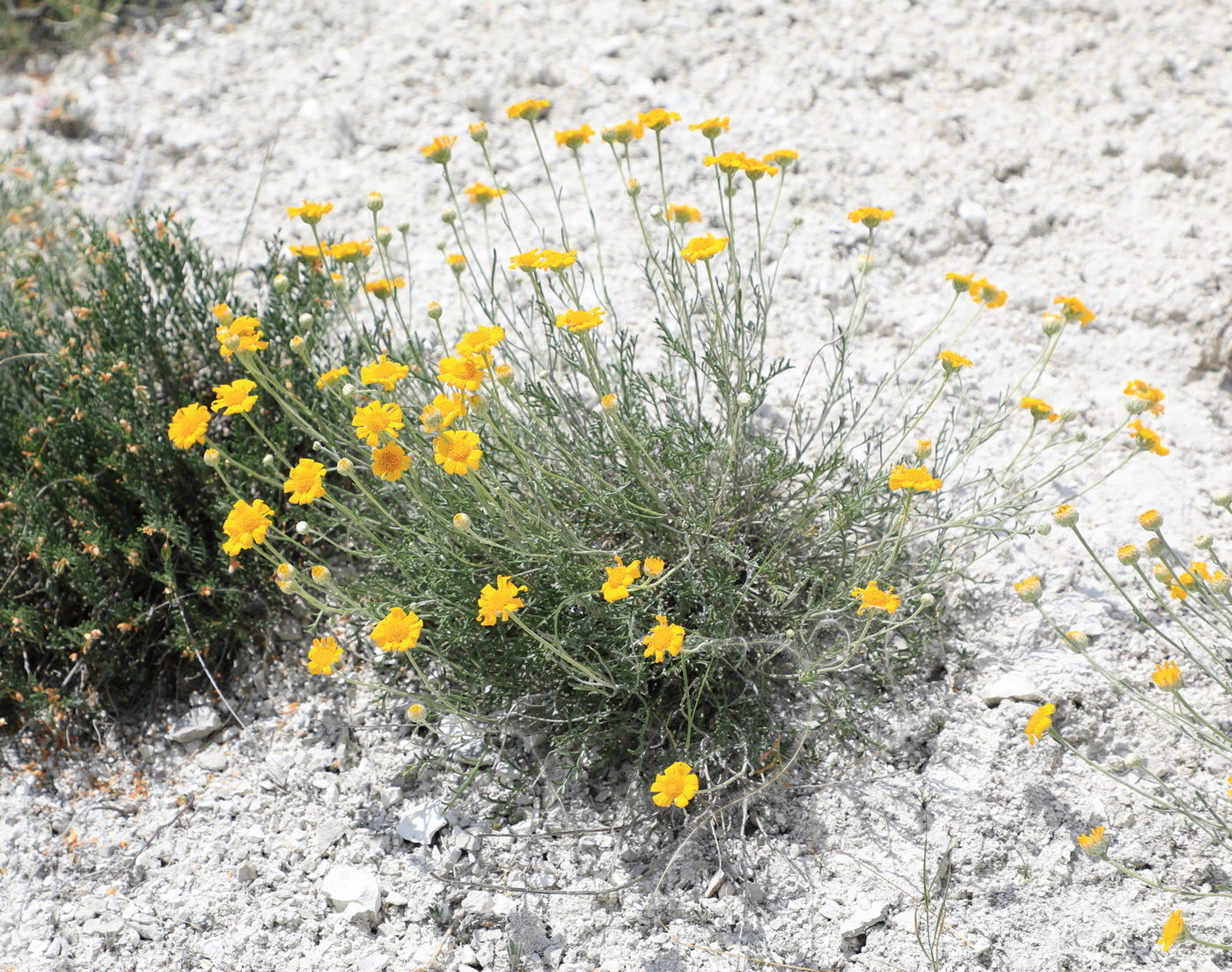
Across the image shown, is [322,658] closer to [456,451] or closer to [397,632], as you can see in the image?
[397,632]

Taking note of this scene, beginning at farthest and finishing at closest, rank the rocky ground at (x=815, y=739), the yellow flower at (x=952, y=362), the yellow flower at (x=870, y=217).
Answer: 1. the yellow flower at (x=870, y=217)
2. the yellow flower at (x=952, y=362)
3. the rocky ground at (x=815, y=739)

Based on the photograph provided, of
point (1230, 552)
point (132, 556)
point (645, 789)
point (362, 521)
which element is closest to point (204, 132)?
point (132, 556)

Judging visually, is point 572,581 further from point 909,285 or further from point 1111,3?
point 1111,3

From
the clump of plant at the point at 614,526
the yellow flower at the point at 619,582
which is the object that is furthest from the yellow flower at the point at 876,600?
the yellow flower at the point at 619,582

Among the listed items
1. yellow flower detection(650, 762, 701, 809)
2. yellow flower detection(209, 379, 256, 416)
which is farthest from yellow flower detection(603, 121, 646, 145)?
yellow flower detection(650, 762, 701, 809)

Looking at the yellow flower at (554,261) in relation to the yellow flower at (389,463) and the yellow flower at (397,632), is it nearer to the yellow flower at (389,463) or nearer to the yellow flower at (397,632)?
the yellow flower at (389,463)

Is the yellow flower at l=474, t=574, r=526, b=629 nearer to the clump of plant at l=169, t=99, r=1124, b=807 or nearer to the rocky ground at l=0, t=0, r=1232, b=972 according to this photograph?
the clump of plant at l=169, t=99, r=1124, b=807

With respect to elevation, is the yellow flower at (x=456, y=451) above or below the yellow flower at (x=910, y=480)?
above
